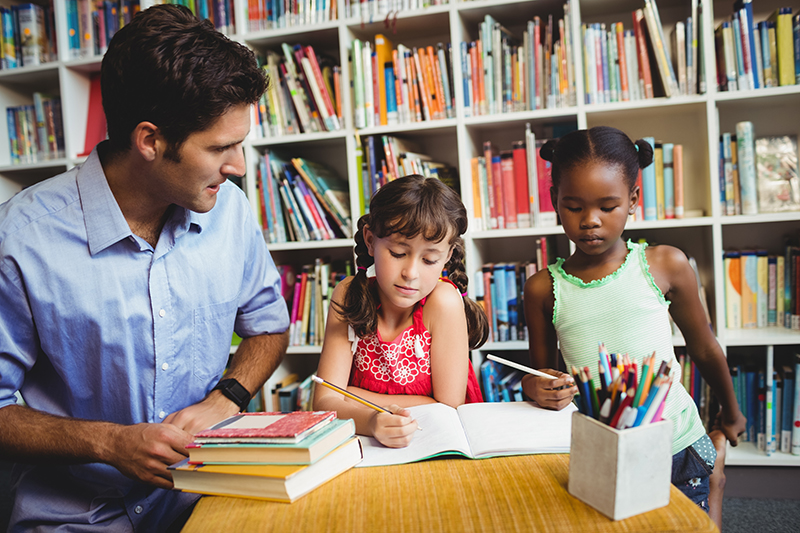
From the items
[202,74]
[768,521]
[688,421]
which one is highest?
[202,74]

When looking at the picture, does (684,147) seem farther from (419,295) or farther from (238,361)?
(238,361)

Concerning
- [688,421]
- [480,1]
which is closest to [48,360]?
[688,421]

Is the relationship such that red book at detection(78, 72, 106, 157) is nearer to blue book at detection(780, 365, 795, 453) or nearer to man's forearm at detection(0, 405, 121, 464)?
man's forearm at detection(0, 405, 121, 464)

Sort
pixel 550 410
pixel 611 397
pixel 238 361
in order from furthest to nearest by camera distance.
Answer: pixel 238 361
pixel 550 410
pixel 611 397

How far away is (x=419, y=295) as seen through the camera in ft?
3.67

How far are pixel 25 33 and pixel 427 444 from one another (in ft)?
9.39

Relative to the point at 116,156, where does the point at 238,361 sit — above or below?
below

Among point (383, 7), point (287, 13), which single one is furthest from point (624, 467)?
point (287, 13)

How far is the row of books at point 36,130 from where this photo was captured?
8.45 ft

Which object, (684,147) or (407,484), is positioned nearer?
(407,484)

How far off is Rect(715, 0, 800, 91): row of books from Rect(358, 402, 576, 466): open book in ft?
5.24

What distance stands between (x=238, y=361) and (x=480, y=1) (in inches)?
63.7

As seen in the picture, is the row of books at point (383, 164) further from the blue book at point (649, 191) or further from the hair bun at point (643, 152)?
the hair bun at point (643, 152)

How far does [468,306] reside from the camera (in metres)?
1.39
